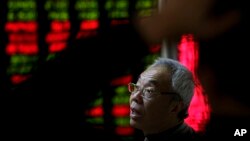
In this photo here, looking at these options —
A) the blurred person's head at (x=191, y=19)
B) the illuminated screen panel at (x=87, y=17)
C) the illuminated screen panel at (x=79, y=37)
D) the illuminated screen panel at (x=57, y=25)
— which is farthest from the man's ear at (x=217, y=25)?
the illuminated screen panel at (x=57, y=25)

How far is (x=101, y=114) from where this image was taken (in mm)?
3301

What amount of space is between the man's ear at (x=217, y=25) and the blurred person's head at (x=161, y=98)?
1.45m

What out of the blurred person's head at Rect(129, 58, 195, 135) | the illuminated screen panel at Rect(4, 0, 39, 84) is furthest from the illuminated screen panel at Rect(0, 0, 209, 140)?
the blurred person's head at Rect(129, 58, 195, 135)

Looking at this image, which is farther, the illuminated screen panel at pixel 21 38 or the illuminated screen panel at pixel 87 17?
the illuminated screen panel at pixel 87 17

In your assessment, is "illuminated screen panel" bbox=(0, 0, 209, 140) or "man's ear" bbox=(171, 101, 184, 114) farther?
"illuminated screen panel" bbox=(0, 0, 209, 140)

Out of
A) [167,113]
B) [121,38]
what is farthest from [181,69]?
[121,38]

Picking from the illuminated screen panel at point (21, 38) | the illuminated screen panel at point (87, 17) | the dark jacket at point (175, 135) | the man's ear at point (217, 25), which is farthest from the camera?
the man's ear at point (217, 25)

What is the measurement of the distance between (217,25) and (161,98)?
1570 millimetres

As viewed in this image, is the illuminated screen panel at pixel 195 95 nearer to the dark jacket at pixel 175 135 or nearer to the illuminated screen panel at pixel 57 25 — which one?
the illuminated screen panel at pixel 57 25

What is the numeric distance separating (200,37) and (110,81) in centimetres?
63

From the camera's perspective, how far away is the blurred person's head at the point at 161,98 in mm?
1964

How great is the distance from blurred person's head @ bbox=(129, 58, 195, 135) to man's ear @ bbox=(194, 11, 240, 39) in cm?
145

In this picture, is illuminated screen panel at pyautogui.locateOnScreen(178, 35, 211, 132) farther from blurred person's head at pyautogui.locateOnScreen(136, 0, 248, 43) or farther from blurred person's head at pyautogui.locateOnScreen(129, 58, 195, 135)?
A: blurred person's head at pyautogui.locateOnScreen(129, 58, 195, 135)

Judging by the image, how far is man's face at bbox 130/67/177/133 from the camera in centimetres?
196
